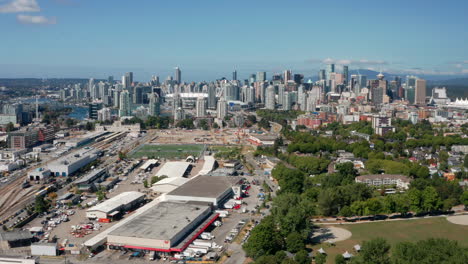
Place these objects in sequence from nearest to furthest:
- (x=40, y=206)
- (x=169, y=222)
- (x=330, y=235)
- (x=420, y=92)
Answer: (x=169, y=222)
(x=330, y=235)
(x=40, y=206)
(x=420, y=92)

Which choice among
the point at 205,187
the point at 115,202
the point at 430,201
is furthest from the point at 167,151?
the point at 430,201

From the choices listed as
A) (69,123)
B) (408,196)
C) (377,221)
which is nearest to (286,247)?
(377,221)

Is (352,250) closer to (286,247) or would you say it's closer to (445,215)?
(286,247)

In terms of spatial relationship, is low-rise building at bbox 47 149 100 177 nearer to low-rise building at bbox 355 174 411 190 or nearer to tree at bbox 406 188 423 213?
low-rise building at bbox 355 174 411 190

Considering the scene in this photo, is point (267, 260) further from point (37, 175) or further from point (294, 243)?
point (37, 175)

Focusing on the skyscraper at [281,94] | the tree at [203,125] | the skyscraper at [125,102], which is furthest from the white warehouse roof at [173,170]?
the skyscraper at [281,94]

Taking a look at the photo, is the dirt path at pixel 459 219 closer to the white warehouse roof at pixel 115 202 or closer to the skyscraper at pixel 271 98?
the white warehouse roof at pixel 115 202

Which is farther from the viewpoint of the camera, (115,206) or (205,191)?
(205,191)
